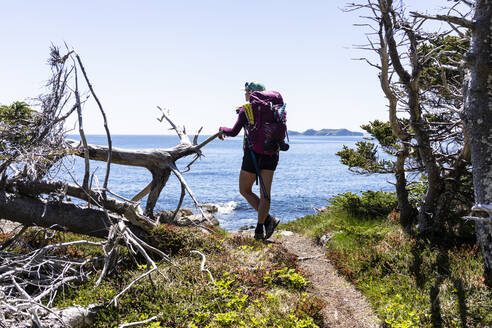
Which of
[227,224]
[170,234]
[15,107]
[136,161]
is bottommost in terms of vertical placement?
[227,224]

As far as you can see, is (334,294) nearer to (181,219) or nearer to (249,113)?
(249,113)

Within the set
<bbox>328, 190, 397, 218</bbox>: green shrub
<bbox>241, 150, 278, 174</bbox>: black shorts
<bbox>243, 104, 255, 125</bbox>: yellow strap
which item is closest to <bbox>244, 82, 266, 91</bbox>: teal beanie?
<bbox>243, 104, 255, 125</bbox>: yellow strap

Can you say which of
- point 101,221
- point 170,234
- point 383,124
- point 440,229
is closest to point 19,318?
point 101,221

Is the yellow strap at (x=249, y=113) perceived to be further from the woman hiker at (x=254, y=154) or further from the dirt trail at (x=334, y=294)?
the dirt trail at (x=334, y=294)

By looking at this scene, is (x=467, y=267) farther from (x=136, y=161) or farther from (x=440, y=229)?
(x=136, y=161)

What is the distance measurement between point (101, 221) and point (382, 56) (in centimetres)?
599

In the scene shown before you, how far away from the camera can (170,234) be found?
714 centimetres

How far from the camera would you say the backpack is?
7.57 meters

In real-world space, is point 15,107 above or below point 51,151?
above

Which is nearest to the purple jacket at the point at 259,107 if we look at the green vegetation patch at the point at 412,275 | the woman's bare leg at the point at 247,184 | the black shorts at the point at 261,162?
the black shorts at the point at 261,162

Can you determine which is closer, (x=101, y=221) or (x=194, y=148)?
(x=101, y=221)

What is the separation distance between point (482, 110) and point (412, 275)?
2974mm

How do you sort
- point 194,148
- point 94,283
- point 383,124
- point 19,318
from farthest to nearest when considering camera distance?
point 383,124 < point 194,148 < point 94,283 < point 19,318

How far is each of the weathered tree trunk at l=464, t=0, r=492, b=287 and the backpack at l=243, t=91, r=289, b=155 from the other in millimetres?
3364
